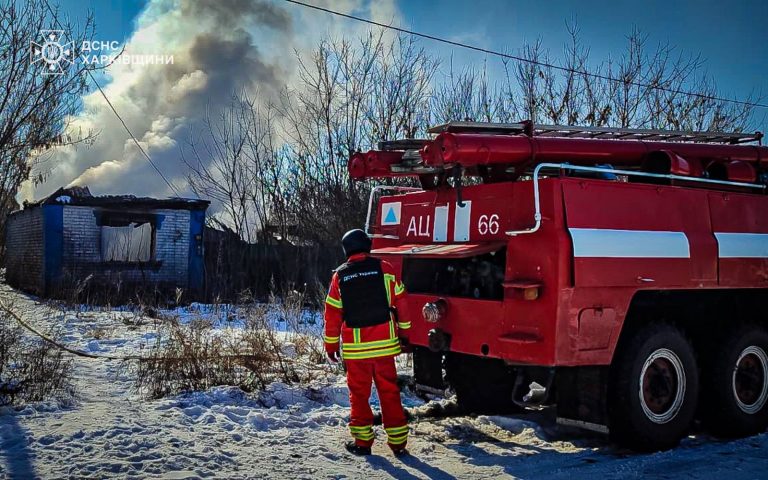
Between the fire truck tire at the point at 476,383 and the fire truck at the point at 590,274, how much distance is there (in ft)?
0.05

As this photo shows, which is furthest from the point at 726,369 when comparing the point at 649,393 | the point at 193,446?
the point at 193,446

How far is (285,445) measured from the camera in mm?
5414

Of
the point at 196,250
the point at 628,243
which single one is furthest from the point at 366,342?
the point at 196,250

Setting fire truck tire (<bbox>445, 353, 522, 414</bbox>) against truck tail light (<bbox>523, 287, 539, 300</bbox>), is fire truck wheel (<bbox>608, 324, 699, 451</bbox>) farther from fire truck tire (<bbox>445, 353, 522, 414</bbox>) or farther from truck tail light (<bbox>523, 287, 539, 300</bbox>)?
fire truck tire (<bbox>445, 353, 522, 414</bbox>)

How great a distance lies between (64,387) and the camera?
21.7 feet

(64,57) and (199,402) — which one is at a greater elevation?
(64,57)

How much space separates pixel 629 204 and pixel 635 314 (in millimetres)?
953

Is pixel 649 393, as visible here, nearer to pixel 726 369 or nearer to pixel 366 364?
pixel 726 369

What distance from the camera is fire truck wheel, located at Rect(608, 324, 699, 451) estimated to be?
523 centimetres

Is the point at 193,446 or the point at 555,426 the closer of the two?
the point at 193,446

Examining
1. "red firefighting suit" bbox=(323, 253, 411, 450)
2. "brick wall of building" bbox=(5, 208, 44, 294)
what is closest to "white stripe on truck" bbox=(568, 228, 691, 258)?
"red firefighting suit" bbox=(323, 253, 411, 450)

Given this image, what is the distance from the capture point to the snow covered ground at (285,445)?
4.75 meters

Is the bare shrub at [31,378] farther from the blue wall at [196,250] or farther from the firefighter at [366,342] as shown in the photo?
the blue wall at [196,250]

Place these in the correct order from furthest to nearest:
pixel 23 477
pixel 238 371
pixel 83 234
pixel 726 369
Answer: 1. pixel 83 234
2. pixel 238 371
3. pixel 726 369
4. pixel 23 477
